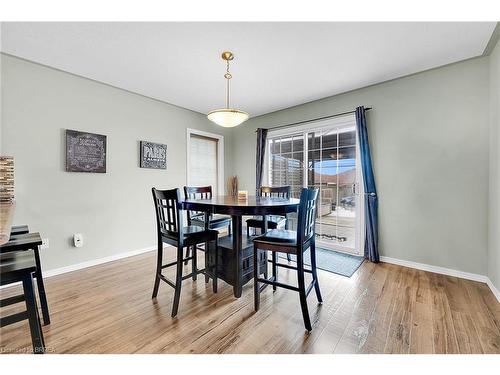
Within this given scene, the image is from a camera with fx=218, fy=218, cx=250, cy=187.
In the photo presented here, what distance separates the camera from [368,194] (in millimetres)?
3105

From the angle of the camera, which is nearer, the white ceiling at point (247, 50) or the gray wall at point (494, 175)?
the white ceiling at point (247, 50)

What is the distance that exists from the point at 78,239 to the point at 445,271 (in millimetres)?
4536

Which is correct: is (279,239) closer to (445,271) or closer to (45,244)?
(445,271)

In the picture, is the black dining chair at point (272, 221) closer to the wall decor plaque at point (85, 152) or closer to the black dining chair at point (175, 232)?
the black dining chair at point (175, 232)

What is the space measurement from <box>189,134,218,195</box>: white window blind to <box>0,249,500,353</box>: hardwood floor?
2.27 meters

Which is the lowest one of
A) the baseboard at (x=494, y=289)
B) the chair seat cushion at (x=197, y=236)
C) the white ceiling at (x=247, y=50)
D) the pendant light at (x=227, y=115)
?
the baseboard at (x=494, y=289)

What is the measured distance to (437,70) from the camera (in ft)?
8.67

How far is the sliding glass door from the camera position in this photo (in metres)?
3.37

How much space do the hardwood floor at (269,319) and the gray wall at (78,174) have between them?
700mm

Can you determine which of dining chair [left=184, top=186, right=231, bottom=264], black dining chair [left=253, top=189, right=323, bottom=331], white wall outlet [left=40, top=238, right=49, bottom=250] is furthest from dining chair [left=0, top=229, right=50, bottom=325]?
black dining chair [left=253, top=189, right=323, bottom=331]

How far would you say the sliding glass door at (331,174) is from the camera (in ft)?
11.1

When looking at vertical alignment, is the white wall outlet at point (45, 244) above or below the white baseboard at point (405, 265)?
above

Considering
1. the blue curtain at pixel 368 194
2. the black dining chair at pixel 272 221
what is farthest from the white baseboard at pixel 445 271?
the black dining chair at pixel 272 221
